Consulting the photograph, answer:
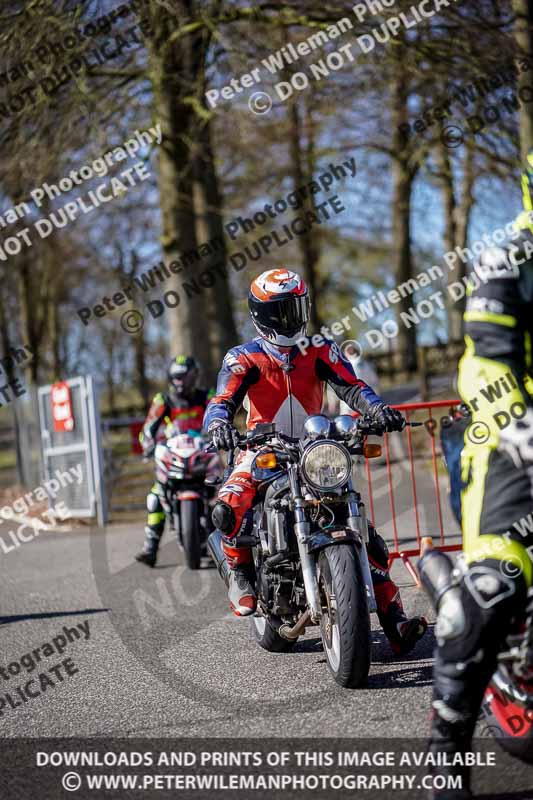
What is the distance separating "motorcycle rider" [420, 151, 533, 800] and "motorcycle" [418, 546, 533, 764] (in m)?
0.02

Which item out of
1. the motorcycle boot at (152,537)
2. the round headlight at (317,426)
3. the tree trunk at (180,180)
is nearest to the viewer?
the round headlight at (317,426)

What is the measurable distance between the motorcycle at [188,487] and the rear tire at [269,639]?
295 cm

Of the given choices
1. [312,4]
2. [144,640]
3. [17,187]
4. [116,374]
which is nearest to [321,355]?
[144,640]

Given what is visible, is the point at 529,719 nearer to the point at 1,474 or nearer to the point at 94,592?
the point at 94,592

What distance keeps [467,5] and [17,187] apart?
7507mm

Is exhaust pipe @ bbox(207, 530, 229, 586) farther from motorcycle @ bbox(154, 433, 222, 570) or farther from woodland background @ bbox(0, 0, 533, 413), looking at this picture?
woodland background @ bbox(0, 0, 533, 413)

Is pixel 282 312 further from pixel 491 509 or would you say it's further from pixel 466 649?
pixel 466 649

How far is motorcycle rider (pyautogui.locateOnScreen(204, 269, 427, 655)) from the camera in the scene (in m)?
5.25

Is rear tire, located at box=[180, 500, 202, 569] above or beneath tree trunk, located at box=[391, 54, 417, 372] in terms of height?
beneath

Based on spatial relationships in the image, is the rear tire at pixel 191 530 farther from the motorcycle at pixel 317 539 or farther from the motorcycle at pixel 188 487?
the motorcycle at pixel 317 539

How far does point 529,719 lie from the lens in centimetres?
350

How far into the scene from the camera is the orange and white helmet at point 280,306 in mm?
5500

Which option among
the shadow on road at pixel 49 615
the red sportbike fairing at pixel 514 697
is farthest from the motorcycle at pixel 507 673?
the shadow on road at pixel 49 615

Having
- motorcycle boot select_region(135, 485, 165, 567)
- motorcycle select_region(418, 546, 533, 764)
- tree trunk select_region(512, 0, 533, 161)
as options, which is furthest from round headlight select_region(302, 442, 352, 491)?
tree trunk select_region(512, 0, 533, 161)
